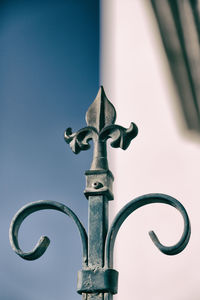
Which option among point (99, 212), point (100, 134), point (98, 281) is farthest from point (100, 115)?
point (98, 281)

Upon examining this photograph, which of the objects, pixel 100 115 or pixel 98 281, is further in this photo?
pixel 100 115

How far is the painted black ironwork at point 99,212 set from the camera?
884 millimetres

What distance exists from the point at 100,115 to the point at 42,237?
0.91 ft

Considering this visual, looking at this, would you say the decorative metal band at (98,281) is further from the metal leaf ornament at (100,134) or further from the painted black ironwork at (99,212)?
the metal leaf ornament at (100,134)

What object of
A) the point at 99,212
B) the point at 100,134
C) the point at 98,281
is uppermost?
the point at 100,134

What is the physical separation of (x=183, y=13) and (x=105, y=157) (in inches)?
60.1

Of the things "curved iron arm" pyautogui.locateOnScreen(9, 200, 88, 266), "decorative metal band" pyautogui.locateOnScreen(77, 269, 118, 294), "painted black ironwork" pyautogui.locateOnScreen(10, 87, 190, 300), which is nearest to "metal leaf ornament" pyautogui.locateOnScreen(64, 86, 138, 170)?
"painted black ironwork" pyautogui.locateOnScreen(10, 87, 190, 300)

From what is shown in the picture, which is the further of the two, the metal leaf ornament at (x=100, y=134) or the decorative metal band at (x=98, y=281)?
the metal leaf ornament at (x=100, y=134)

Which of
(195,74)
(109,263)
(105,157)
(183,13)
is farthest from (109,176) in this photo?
(195,74)

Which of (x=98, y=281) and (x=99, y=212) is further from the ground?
(x=99, y=212)

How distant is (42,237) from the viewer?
3.07ft

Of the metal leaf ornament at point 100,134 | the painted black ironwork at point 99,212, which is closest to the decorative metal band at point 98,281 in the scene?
the painted black ironwork at point 99,212

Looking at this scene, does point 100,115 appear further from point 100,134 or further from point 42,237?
point 42,237

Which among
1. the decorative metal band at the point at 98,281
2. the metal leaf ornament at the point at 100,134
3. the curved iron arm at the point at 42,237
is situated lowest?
the decorative metal band at the point at 98,281
